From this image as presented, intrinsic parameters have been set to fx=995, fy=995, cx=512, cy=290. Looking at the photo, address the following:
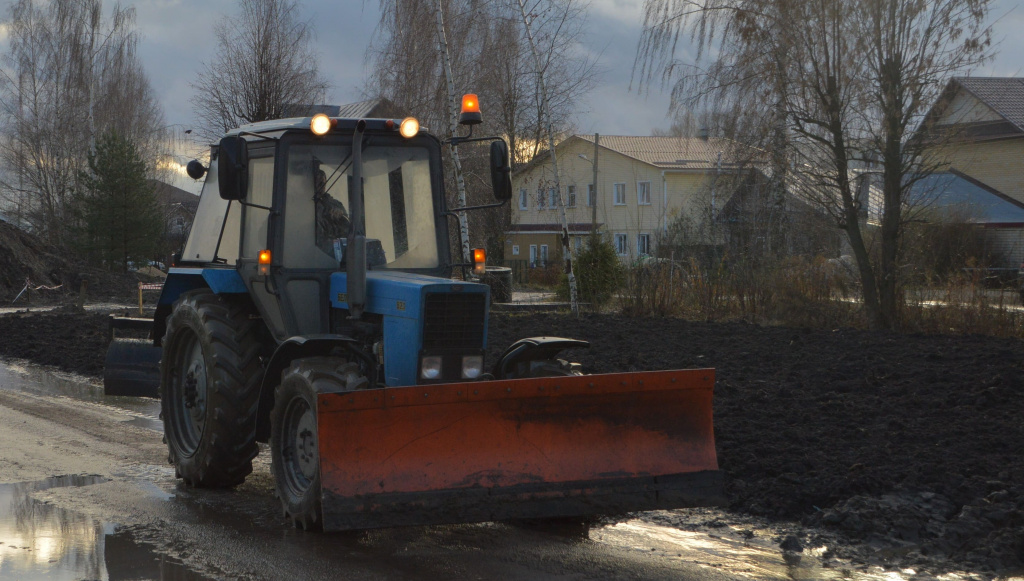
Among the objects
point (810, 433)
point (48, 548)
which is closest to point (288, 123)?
point (48, 548)

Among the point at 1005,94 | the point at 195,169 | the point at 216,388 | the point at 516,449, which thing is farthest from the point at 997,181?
the point at 216,388

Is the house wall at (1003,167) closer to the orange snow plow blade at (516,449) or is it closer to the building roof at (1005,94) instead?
the building roof at (1005,94)

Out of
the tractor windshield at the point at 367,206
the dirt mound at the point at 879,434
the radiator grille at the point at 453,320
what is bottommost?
the dirt mound at the point at 879,434

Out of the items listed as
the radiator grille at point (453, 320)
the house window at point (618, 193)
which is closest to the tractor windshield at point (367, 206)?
the radiator grille at point (453, 320)

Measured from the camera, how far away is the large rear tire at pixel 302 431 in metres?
5.25

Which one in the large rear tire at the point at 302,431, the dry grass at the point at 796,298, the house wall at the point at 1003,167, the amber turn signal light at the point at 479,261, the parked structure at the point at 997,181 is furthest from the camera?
the house wall at the point at 1003,167

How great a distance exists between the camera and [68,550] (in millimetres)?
5195

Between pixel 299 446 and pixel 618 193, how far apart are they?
4474 cm

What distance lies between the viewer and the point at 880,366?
10.3m

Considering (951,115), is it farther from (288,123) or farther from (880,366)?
(288,123)

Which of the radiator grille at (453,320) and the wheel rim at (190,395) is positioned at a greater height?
the radiator grille at (453,320)

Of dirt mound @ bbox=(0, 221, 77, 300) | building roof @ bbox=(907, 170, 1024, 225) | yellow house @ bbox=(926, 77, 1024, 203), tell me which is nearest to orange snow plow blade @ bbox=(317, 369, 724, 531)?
building roof @ bbox=(907, 170, 1024, 225)

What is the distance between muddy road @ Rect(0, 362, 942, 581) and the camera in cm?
479

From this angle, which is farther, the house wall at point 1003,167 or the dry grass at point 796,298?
the house wall at point 1003,167
